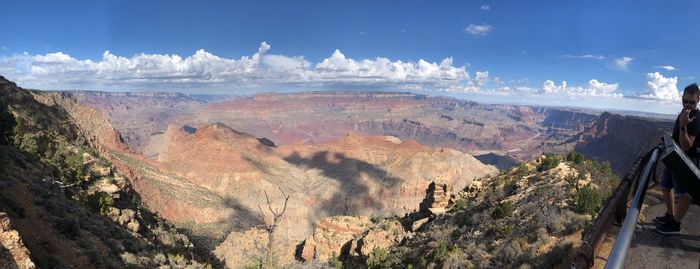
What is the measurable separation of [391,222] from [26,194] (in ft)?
89.2

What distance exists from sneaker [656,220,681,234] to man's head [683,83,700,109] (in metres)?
2.28

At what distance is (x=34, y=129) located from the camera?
3669 cm

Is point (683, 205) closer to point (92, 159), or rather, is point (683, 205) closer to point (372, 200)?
point (92, 159)

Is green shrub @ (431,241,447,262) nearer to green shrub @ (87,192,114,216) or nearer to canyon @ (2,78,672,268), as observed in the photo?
canyon @ (2,78,672,268)

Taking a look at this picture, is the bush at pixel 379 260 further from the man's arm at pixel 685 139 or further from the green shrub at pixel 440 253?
the man's arm at pixel 685 139

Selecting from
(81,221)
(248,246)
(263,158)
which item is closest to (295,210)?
(263,158)

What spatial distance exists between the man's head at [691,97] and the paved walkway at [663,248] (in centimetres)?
249

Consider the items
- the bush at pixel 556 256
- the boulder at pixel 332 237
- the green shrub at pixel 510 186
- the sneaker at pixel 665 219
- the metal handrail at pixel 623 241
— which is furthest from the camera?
the boulder at pixel 332 237

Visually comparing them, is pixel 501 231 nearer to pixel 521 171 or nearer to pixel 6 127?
pixel 521 171

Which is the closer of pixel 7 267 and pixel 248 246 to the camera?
pixel 7 267

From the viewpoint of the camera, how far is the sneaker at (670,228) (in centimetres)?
696

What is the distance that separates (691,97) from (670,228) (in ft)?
8.39

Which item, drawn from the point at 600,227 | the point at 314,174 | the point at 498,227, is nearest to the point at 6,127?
the point at 498,227

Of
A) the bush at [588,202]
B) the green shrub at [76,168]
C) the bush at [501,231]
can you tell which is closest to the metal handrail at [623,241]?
the bush at [588,202]
